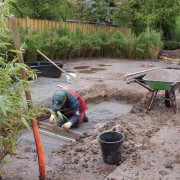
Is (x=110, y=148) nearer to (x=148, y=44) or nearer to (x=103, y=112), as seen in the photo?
(x=103, y=112)

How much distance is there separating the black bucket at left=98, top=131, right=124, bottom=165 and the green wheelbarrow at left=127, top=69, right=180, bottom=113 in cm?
216

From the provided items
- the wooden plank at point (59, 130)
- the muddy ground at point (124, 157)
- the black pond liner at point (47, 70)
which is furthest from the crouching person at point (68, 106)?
the black pond liner at point (47, 70)

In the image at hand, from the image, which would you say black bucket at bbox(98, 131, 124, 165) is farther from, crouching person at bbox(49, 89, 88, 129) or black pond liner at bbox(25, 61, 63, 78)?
black pond liner at bbox(25, 61, 63, 78)

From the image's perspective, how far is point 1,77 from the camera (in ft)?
7.34

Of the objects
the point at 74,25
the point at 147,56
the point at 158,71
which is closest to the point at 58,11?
the point at 74,25

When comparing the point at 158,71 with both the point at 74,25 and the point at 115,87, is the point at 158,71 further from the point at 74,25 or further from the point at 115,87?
the point at 74,25

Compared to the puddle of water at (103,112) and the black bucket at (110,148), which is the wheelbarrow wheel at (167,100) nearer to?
the puddle of water at (103,112)

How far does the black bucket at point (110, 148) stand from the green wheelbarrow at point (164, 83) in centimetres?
216

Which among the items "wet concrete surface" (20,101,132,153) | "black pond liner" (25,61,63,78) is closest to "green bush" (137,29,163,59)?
"black pond liner" (25,61,63,78)

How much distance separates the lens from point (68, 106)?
490 cm

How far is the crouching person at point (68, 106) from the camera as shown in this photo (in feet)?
14.9

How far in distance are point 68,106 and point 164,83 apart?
1.87 metres

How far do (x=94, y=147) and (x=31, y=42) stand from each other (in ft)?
24.9

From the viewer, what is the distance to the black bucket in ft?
10.8
